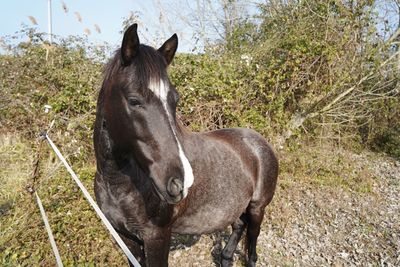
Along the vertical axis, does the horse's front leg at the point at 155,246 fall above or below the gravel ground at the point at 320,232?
above

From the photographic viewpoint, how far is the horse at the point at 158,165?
150cm

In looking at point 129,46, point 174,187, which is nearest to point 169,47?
point 129,46

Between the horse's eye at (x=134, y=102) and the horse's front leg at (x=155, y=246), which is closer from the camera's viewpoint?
the horse's eye at (x=134, y=102)

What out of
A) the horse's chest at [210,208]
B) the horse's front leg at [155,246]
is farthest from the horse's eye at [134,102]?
the horse's chest at [210,208]

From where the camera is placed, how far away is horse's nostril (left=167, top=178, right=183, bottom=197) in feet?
4.67

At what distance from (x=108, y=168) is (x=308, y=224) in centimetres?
379

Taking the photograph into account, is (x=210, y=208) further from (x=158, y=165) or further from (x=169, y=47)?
(x=169, y=47)

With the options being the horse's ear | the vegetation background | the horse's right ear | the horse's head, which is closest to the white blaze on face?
the horse's head

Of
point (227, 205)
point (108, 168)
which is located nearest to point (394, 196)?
point (227, 205)

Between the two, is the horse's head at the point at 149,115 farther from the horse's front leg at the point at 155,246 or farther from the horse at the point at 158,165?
the horse's front leg at the point at 155,246

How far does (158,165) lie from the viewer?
1.48 meters

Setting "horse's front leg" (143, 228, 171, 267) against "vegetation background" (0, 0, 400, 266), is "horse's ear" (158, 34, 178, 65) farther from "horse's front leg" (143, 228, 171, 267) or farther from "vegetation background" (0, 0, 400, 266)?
"vegetation background" (0, 0, 400, 266)

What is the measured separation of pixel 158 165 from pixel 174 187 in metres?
0.14

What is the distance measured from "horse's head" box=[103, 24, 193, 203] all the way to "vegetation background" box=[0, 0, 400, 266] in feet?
6.10
